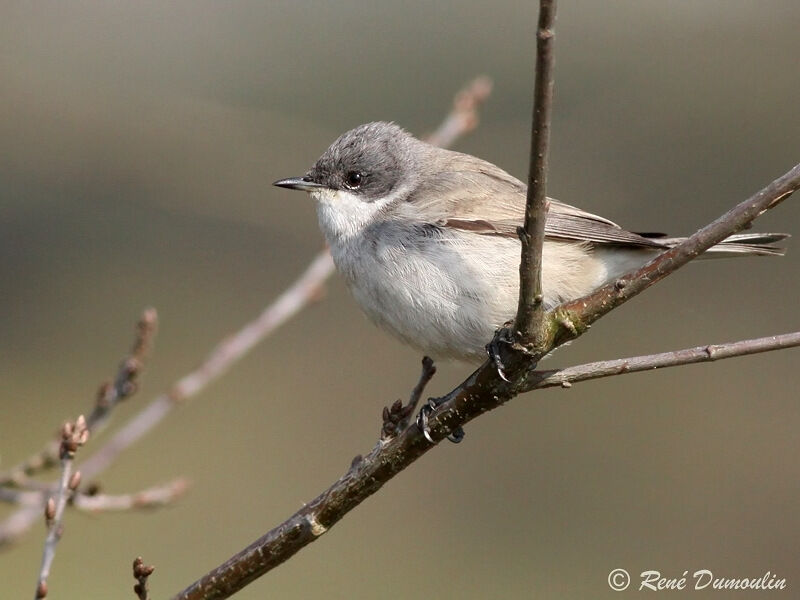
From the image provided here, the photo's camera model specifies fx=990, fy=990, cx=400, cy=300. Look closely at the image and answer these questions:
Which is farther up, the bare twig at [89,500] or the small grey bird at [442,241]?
the small grey bird at [442,241]

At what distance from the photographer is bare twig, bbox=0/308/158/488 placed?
3641 mm

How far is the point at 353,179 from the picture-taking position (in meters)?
5.00

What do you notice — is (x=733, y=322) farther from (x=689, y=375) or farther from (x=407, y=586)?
(x=407, y=586)

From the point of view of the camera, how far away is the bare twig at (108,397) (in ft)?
11.9

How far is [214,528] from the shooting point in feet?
28.8

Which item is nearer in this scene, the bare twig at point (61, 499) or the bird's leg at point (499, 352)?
the bare twig at point (61, 499)

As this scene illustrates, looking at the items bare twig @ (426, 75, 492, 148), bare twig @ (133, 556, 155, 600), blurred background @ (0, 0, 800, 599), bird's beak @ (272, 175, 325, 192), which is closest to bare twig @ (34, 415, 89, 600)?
bare twig @ (133, 556, 155, 600)

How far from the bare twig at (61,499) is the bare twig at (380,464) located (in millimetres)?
425

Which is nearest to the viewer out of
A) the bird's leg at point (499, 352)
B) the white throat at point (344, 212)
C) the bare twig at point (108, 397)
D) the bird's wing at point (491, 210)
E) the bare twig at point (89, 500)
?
the bird's leg at point (499, 352)

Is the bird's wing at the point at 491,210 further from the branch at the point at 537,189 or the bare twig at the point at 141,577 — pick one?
the bare twig at the point at 141,577

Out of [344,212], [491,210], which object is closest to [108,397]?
[344,212]

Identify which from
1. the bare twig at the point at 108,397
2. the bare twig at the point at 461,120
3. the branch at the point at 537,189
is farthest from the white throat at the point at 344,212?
the branch at the point at 537,189

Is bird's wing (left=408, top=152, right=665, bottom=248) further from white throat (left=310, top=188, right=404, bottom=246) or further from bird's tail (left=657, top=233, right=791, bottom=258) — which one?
bird's tail (left=657, top=233, right=791, bottom=258)

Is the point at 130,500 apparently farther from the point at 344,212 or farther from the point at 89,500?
the point at 344,212
